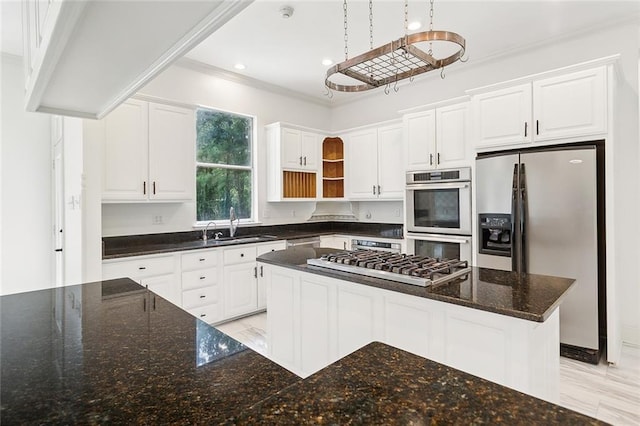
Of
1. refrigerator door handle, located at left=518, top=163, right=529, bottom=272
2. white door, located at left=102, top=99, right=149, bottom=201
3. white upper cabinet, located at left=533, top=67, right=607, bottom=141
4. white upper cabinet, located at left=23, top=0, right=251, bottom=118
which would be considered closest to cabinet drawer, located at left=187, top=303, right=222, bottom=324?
white door, located at left=102, top=99, right=149, bottom=201

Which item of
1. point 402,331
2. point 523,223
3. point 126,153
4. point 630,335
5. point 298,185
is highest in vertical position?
point 126,153

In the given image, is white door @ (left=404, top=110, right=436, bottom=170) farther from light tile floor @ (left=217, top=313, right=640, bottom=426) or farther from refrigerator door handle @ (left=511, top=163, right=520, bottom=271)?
light tile floor @ (left=217, top=313, right=640, bottom=426)

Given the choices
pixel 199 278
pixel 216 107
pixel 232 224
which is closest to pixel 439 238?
pixel 232 224

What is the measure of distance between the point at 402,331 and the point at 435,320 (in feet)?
0.68

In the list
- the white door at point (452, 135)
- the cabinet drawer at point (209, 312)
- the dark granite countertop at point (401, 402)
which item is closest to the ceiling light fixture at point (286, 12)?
the white door at point (452, 135)

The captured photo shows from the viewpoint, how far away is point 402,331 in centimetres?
186

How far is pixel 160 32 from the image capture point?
0.93m

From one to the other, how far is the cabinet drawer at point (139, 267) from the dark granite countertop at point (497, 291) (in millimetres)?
1995

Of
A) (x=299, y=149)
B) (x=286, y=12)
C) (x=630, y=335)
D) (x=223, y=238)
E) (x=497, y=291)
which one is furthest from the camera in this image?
(x=299, y=149)

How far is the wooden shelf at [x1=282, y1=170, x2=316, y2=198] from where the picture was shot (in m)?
4.91

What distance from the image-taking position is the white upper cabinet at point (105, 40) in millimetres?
807

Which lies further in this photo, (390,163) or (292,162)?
(292,162)

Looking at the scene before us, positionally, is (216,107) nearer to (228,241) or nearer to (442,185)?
(228,241)

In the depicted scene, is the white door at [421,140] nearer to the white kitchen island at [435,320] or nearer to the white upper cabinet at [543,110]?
the white upper cabinet at [543,110]
